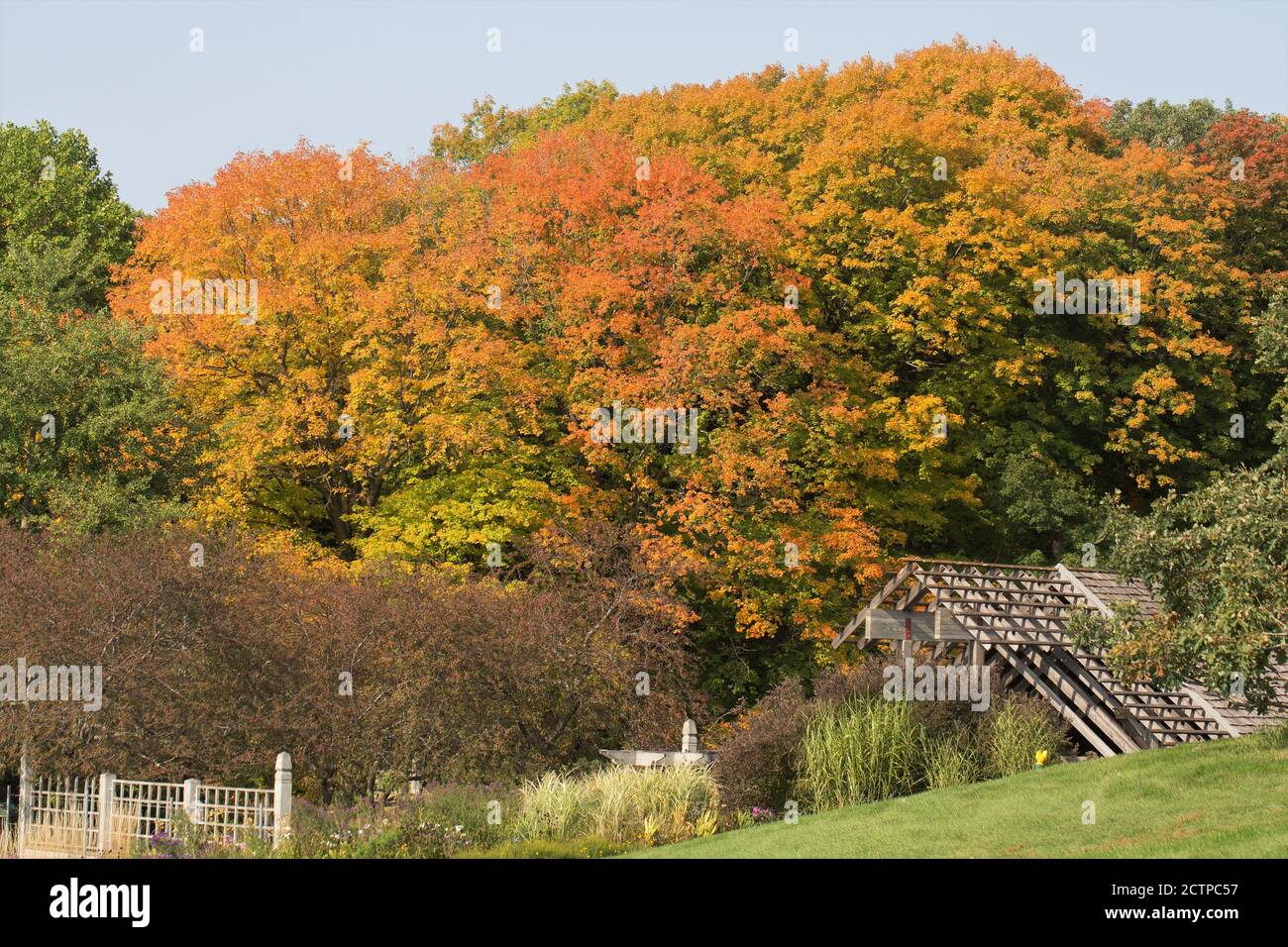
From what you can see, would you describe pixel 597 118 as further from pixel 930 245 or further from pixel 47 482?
pixel 47 482

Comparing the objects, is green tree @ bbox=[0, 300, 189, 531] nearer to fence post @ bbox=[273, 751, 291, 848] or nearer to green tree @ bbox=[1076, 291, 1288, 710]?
fence post @ bbox=[273, 751, 291, 848]

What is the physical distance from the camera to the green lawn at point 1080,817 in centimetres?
1541

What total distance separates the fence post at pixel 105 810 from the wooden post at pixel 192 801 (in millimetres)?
1169

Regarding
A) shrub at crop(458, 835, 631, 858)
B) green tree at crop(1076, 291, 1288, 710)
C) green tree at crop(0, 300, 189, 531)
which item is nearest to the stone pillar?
shrub at crop(458, 835, 631, 858)

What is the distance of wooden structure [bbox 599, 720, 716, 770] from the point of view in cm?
2244

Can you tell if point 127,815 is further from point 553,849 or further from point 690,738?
point 690,738

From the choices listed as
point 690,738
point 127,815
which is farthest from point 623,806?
point 127,815

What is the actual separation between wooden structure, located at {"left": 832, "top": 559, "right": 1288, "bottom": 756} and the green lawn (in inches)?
144

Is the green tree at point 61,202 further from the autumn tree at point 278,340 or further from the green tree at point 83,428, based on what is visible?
the green tree at point 83,428

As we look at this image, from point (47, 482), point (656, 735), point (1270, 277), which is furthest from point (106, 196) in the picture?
point (1270, 277)

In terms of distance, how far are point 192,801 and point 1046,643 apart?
45.6 feet

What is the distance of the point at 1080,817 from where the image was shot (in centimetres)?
1705

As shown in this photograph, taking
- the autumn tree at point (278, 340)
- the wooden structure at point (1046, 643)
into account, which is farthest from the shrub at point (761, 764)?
the autumn tree at point (278, 340)

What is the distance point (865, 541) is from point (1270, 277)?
13688mm
